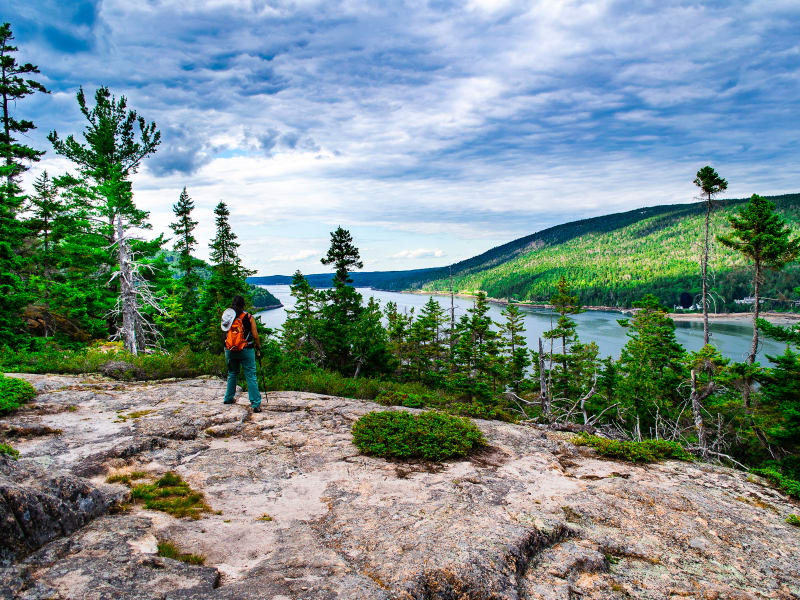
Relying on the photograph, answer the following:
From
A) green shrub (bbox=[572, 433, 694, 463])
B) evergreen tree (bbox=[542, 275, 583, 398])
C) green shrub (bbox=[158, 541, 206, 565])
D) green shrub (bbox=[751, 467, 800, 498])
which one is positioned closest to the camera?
green shrub (bbox=[158, 541, 206, 565])

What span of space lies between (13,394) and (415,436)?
7.14 meters

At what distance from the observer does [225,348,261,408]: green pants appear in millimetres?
7719

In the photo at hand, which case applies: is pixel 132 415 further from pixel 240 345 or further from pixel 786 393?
pixel 786 393

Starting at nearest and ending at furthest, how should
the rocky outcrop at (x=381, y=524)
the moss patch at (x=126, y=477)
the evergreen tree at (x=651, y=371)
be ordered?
the rocky outcrop at (x=381, y=524) → the moss patch at (x=126, y=477) → the evergreen tree at (x=651, y=371)

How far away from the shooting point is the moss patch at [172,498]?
12.5 feet

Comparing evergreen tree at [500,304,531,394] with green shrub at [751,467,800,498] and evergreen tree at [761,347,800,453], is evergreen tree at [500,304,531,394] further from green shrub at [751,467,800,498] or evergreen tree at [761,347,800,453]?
green shrub at [751,467,800,498]

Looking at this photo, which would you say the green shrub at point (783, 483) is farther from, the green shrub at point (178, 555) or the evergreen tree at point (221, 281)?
the evergreen tree at point (221, 281)

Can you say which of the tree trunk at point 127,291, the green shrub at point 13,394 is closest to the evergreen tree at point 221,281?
the tree trunk at point 127,291

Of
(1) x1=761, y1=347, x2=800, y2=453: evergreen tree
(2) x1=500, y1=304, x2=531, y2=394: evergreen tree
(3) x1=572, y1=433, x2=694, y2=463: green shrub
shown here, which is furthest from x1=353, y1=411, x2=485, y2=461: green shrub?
(2) x1=500, y1=304, x2=531, y2=394: evergreen tree

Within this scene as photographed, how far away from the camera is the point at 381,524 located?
12.4 ft

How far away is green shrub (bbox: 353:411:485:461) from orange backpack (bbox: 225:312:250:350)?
9.34ft

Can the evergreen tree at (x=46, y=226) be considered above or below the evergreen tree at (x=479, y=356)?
above

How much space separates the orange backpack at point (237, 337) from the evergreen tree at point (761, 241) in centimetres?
2332

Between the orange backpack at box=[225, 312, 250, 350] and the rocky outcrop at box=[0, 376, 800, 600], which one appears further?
the orange backpack at box=[225, 312, 250, 350]
